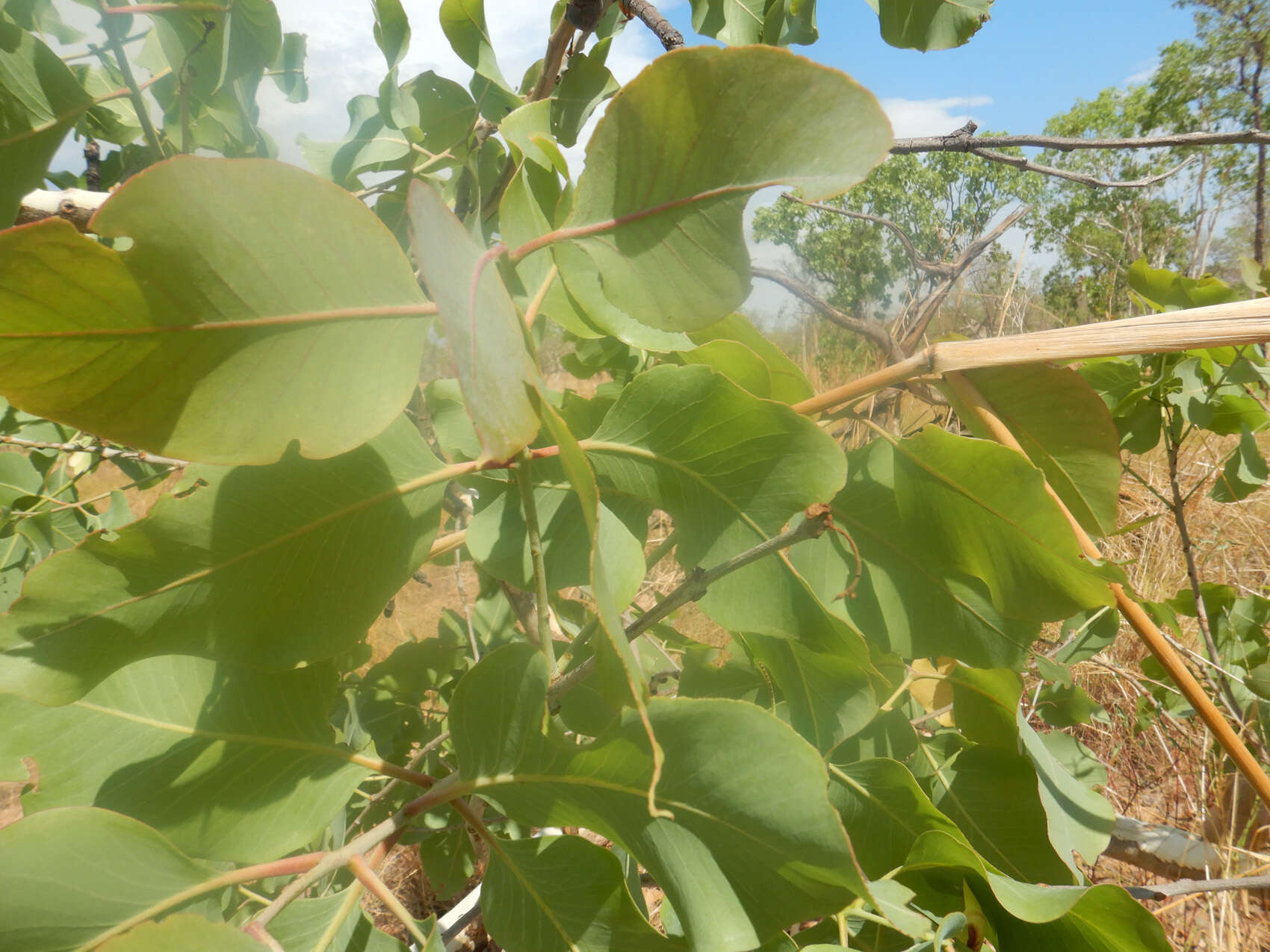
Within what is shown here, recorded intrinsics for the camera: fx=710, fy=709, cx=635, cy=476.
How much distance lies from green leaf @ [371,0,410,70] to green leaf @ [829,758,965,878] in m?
0.54

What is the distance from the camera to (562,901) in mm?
301

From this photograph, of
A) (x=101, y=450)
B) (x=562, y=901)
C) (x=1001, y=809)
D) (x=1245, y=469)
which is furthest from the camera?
(x=1245, y=469)

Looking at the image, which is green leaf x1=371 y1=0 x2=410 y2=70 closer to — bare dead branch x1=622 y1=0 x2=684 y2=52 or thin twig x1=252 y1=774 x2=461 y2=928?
bare dead branch x1=622 y1=0 x2=684 y2=52

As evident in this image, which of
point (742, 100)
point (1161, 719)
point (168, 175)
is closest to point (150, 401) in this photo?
point (168, 175)

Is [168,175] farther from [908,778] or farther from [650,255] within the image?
[908,778]

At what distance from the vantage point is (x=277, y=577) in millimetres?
287

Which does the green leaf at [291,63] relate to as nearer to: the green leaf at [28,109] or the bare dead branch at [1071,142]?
the green leaf at [28,109]

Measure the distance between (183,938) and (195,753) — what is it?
0.11 m

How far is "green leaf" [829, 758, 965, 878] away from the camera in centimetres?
36

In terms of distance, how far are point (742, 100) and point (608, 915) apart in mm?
305

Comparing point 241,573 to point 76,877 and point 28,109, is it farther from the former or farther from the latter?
point 28,109

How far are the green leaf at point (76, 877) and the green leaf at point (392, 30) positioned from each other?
48 cm

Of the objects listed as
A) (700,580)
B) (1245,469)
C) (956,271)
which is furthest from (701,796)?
(1245,469)

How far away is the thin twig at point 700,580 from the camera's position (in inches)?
10.1
